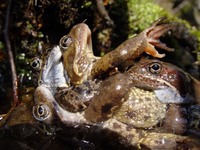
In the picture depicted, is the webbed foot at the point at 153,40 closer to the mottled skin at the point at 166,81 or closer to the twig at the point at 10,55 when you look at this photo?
the mottled skin at the point at 166,81

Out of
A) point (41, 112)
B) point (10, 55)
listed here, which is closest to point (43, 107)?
point (41, 112)

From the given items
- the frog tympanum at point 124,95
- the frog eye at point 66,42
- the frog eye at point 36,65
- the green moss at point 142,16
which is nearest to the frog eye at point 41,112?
the frog tympanum at point 124,95

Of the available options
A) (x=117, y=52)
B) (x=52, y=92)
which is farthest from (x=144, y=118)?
(x=52, y=92)

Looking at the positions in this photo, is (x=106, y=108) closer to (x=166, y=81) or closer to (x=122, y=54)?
(x=122, y=54)

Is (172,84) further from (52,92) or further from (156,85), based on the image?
(52,92)

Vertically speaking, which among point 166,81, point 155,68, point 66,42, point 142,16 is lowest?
point 142,16

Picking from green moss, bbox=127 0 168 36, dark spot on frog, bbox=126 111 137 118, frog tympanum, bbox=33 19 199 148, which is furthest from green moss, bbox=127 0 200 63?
dark spot on frog, bbox=126 111 137 118

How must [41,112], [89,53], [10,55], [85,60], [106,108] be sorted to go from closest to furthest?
[106,108]
[41,112]
[85,60]
[89,53]
[10,55]

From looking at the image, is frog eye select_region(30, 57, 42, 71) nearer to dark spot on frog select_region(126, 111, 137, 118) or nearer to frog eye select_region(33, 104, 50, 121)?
frog eye select_region(33, 104, 50, 121)

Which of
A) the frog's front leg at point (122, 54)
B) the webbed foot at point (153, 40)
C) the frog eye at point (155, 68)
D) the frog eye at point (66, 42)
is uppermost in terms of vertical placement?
the frog eye at point (66, 42)
